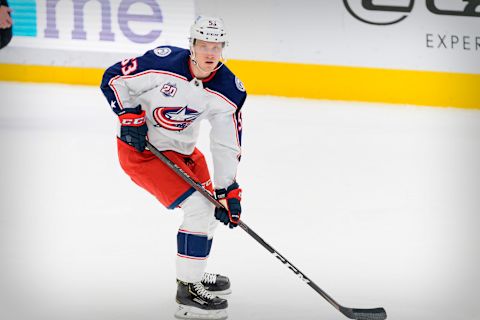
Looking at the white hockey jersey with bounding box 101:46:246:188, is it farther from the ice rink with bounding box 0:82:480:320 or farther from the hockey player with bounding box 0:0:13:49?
the hockey player with bounding box 0:0:13:49

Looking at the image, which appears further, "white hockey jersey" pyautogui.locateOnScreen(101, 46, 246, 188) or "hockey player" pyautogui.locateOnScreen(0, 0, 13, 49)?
"hockey player" pyautogui.locateOnScreen(0, 0, 13, 49)

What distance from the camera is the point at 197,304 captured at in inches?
93.6

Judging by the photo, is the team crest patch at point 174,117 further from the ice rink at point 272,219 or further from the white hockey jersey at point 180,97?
the ice rink at point 272,219

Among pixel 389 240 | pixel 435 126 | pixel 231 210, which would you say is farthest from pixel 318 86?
pixel 231 210

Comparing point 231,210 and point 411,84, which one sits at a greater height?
point 411,84

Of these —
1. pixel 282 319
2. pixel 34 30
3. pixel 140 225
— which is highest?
pixel 34 30

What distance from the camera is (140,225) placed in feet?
10.5

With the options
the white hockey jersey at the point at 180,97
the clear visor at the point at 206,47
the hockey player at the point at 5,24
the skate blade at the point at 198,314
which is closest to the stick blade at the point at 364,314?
the skate blade at the point at 198,314

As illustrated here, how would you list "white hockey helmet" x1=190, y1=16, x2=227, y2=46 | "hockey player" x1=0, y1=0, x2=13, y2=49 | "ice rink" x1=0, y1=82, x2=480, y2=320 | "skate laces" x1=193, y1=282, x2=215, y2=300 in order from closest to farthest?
1. "white hockey helmet" x1=190, y1=16, x2=227, y2=46
2. "skate laces" x1=193, y1=282, x2=215, y2=300
3. "ice rink" x1=0, y1=82, x2=480, y2=320
4. "hockey player" x1=0, y1=0, x2=13, y2=49

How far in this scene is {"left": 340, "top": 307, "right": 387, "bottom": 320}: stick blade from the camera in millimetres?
2350

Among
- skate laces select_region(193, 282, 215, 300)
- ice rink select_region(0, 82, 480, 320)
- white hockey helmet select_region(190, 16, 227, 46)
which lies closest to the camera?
white hockey helmet select_region(190, 16, 227, 46)

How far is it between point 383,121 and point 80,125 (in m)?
2.15

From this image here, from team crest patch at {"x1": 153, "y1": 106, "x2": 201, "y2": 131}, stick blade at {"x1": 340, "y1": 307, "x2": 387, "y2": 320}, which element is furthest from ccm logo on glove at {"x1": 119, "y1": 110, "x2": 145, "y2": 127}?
stick blade at {"x1": 340, "y1": 307, "x2": 387, "y2": 320}

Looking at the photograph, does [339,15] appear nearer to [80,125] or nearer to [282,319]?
[80,125]
